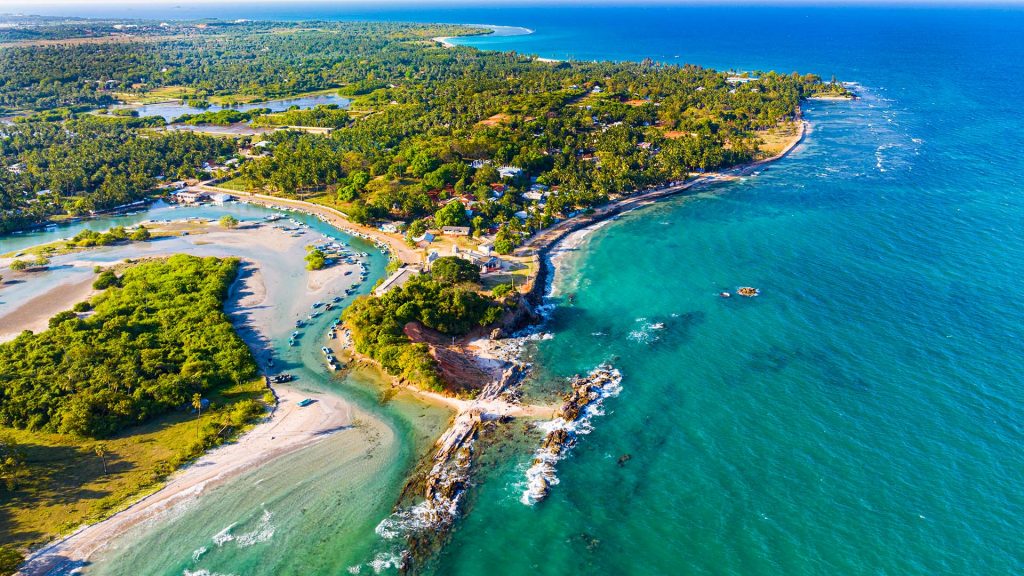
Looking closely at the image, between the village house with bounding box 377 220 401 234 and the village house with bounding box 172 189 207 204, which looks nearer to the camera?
the village house with bounding box 377 220 401 234

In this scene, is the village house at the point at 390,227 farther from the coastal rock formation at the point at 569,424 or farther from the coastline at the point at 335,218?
the coastal rock formation at the point at 569,424

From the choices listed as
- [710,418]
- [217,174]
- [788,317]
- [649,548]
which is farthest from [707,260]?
[217,174]

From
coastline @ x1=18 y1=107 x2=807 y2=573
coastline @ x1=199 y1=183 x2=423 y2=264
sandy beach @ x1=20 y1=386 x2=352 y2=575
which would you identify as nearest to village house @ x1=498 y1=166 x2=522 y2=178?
coastline @ x1=199 y1=183 x2=423 y2=264

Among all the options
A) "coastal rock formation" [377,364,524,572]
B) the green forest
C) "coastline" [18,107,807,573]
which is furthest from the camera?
the green forest

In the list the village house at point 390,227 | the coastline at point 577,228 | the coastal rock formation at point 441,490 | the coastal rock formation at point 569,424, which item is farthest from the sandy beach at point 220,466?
the village house at point 390,227

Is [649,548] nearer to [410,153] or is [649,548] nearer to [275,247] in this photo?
[275,247]

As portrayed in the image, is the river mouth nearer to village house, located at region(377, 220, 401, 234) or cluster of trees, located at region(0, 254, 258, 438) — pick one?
cluster of trees, located at region(0, 254, 258, 438)
